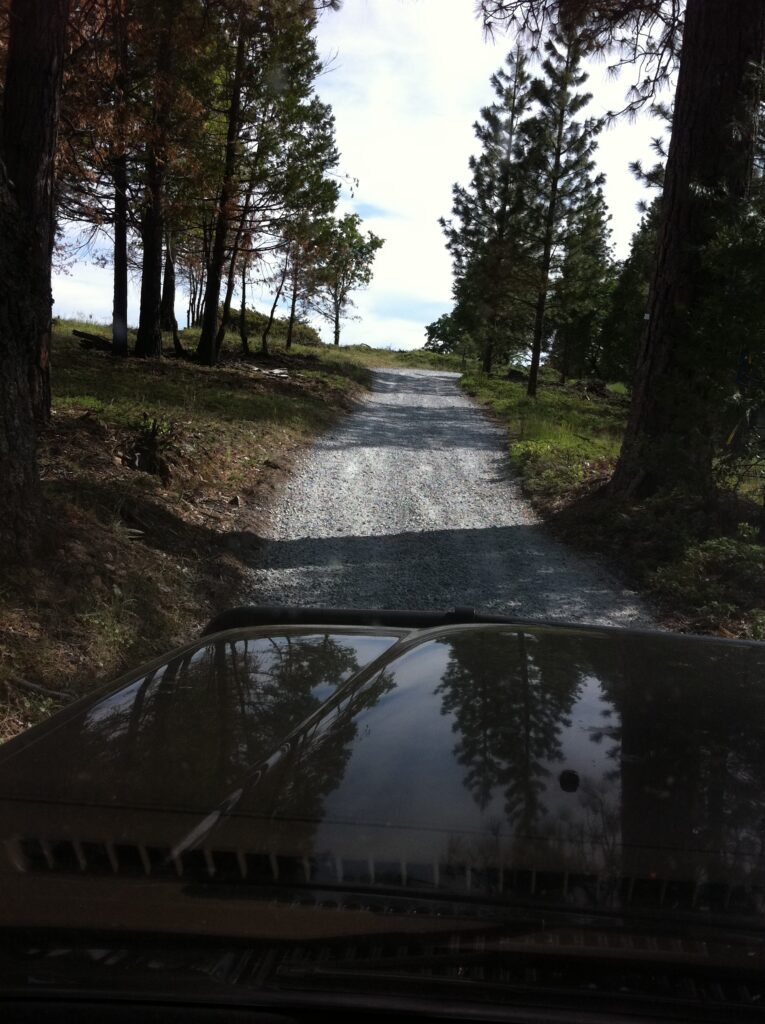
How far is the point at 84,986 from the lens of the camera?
149 cm

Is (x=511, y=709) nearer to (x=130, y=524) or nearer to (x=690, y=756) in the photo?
(x=690, y=756)

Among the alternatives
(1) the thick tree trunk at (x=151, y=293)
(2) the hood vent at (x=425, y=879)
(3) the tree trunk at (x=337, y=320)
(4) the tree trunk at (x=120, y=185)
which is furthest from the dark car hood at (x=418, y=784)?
(3) the tree trunk at (x=337, y=320)

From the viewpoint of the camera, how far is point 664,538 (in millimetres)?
9422

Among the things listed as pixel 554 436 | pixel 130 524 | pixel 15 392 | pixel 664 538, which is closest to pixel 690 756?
pixel 15 392

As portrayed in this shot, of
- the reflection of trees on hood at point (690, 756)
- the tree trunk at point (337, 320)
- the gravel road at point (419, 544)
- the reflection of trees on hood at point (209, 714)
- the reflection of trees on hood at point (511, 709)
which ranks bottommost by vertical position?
the gravel road at point (419, 544)

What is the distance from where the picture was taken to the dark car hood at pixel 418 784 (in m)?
1.67

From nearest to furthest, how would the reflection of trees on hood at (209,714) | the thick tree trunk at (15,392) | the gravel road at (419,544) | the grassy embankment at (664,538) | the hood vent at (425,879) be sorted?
the hood vent at (425,879)
the reflection of trees on hood at (209,714)
the thick tree trunk at (15,392)
the grassy embankment at (664,538)
the gravel road at (419,544)

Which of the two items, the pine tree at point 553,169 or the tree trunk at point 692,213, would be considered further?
the pine tree at point 553,169

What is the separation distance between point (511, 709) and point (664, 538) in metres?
7.44

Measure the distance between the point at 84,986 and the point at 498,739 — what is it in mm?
1132

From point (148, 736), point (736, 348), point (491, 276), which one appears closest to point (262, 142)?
point (491, 276)

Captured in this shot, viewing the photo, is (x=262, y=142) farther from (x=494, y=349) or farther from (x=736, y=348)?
(x=494, y=349)

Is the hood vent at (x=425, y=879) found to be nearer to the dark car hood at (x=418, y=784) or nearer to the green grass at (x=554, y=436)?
the dark car hood at (x=418, y=784)

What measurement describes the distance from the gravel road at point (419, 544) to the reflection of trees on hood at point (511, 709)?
4.33m
